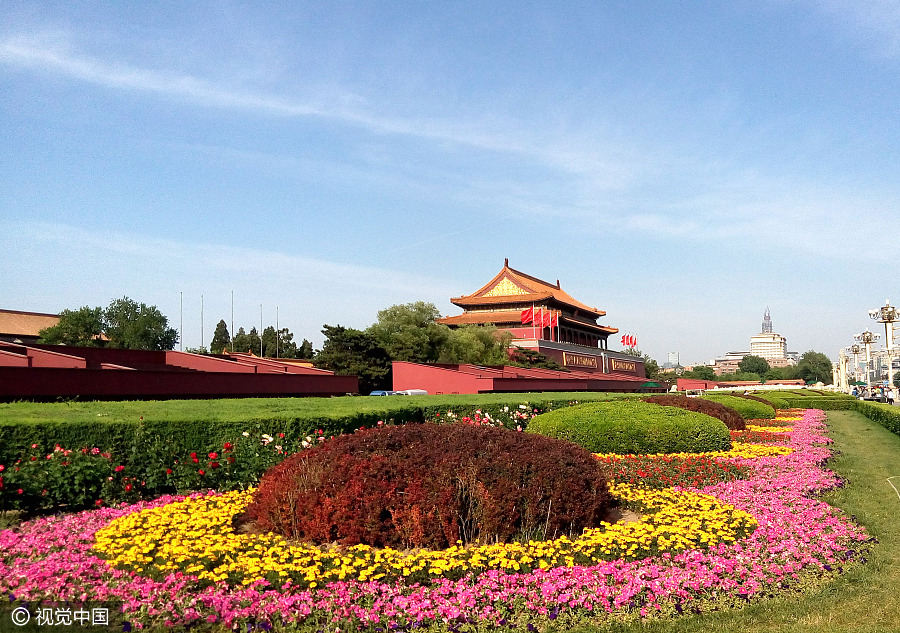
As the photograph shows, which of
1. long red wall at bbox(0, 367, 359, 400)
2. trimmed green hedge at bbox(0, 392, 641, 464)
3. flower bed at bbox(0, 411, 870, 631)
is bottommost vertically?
flower bed at bbox(0, 411, 870, 631)

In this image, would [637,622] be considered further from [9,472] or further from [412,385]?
[412,385]

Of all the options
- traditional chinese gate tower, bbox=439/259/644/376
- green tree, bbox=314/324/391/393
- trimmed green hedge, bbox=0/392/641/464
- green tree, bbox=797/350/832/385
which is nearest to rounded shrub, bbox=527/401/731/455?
trimmed green hedge, bbox=0/392/641/464

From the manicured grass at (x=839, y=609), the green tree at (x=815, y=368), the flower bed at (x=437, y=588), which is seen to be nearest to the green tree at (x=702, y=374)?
the green tree at (x=815, y=368)

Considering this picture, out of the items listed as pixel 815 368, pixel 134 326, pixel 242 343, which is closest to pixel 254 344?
pixel 242 343

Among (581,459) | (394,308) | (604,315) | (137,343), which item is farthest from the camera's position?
(604,315)

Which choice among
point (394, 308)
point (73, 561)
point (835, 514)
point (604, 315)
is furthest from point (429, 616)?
point (604, 315)

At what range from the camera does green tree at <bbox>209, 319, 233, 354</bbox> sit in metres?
55.7

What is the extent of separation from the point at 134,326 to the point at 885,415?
44.0 m

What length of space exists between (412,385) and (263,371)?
959cm

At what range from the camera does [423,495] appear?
4.83 metres

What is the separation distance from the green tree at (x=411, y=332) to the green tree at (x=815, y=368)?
93937mm

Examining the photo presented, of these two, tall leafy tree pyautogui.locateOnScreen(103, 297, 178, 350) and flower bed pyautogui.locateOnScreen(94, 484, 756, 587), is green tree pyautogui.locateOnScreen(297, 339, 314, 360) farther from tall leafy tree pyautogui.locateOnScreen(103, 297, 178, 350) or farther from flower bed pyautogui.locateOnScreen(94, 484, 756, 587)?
flower bed pyautogui.locateOnScreen(94, 484, 756, 587)

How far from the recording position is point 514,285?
157 feet

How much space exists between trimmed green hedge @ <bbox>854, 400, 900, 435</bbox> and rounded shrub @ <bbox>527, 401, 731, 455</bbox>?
10.9 metres
